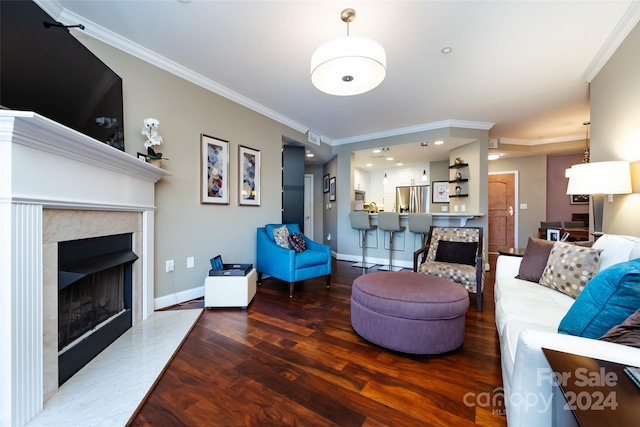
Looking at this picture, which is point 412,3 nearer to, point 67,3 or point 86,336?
point 67,3

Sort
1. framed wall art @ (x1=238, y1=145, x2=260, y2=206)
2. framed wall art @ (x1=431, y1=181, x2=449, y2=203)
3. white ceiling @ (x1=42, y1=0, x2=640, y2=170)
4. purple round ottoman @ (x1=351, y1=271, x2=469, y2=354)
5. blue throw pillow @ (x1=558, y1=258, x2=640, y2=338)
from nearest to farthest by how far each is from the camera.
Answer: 1. blue throw pillow @ (x1=558, y1=258, x2=640, y2=338)
2. purple round ottoman @ (x1=351, y1=271, x2=469, y2=354)
3. white ceiling @ (x1=42, y1=0, x2=640, y2=170)
4. framed wall art @ (x1=238, y1=145, x2=260, y2=206)
5. framed wall art @ (x1=431, y1=181, x2=449, y2=203)

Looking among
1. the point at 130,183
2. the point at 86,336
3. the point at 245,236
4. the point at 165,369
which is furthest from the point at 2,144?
the point at 245,236

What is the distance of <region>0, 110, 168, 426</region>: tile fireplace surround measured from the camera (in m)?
1.09

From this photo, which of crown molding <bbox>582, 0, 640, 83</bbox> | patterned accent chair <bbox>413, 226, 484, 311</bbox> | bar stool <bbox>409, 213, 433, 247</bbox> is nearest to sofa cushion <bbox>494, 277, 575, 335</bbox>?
patterned accent chair <bbox>413, 226, 484, 311</bbox>

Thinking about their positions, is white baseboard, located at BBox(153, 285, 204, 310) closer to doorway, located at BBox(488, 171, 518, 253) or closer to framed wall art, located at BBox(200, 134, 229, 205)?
framed wall art, located at BBox(200, 134, 229, 205)

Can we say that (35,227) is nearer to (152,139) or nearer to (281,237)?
(152,139)

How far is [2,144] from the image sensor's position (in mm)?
1083

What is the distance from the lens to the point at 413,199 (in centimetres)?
662

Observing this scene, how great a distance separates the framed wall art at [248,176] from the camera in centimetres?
333

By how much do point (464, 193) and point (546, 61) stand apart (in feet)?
8.01

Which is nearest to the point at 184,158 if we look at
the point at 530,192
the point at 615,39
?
the point at 615,39

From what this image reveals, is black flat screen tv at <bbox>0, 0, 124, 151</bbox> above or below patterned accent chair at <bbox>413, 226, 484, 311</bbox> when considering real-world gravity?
above

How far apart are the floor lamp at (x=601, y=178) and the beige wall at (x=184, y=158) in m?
3.49

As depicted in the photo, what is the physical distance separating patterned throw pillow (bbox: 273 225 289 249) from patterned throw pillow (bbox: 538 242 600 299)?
2590 mm
